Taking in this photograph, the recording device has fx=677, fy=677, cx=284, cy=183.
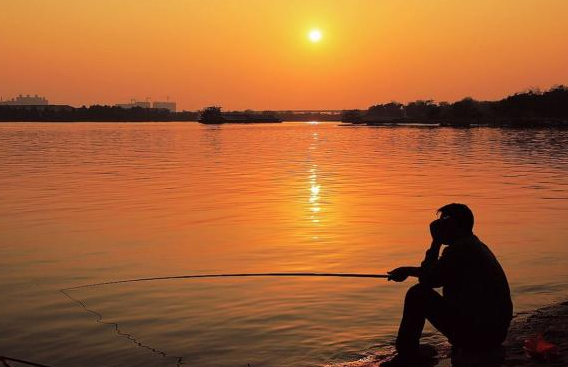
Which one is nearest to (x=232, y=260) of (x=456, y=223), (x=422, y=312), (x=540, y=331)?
(x=540, y=331)

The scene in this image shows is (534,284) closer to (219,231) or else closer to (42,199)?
(219,231)

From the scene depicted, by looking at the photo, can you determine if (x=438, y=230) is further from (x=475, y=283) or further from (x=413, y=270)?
(x=475, y=283)

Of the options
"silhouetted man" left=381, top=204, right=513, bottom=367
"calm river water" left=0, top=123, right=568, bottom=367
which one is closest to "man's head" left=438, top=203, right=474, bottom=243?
"silhouetted man" left=381, top=204, right=513, bottom=367

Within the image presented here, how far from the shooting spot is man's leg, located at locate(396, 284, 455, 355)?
259 inches

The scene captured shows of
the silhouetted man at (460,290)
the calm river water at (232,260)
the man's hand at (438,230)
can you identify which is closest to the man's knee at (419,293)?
the silhouetted man at (460,290)

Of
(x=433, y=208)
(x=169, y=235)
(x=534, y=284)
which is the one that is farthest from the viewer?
(x=433, y=208)

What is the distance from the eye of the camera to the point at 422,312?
668 centimetres

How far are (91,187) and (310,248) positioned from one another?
19.2 m

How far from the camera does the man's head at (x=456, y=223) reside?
6336 millimetres

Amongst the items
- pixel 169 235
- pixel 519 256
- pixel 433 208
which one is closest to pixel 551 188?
pixel 433 208

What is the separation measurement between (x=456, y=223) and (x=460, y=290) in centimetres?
65

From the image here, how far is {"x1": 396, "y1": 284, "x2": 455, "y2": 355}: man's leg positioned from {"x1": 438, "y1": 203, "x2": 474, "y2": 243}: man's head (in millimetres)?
596

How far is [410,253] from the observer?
607 inches

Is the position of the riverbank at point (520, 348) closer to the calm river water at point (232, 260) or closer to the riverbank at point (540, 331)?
the riverbank at point (540, 331)
